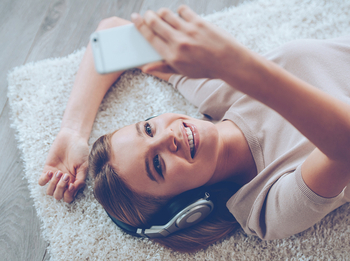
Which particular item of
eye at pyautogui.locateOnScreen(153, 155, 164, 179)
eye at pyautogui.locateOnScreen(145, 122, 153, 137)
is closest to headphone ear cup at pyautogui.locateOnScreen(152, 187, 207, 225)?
eye at pyautogui.locateOnScreen(153, 155, 164, 179)

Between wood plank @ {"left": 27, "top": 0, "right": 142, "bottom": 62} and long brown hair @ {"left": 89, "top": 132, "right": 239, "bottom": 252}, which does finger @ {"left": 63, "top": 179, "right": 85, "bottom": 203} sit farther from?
wood plank @ {"left": 27, "top": 0, "right": 142, "bottom": 62}

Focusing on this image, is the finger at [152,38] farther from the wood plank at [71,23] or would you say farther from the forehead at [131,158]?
the wood plank at [71,23]

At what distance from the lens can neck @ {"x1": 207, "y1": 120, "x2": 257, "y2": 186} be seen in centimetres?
83

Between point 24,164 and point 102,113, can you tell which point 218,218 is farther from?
point 24,164

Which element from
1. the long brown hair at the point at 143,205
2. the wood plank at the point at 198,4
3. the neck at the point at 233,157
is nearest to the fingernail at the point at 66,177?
the long brown hair at the point at 143,205

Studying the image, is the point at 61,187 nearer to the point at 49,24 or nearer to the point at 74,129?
the point at 74,129

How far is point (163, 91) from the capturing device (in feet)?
3.59

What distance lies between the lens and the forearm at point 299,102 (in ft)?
1.25

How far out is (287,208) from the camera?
0.62m

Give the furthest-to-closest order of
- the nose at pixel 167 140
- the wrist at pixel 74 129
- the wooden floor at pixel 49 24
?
the wooden floor at pixel 49 24 < the wrist at pixel 74 129 < the nose at pixel 167 140

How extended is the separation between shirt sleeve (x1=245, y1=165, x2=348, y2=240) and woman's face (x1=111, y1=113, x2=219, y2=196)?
0.61 ft

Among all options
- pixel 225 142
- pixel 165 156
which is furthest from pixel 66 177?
pixel 225 142

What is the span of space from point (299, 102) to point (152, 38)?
275mm

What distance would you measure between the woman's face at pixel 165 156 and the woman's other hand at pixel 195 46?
36 cm
